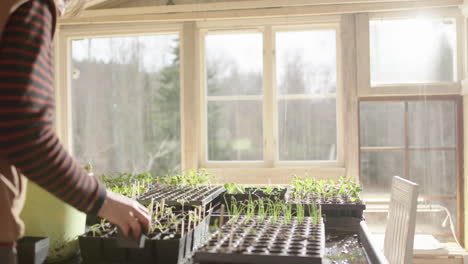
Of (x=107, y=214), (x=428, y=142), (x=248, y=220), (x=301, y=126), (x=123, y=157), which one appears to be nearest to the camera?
(x=107, y=214)

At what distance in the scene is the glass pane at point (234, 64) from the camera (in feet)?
15.6

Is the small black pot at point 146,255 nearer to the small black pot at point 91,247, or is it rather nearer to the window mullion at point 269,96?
the small black pot at point 91,247

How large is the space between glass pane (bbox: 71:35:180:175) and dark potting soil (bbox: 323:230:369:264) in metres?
3.15

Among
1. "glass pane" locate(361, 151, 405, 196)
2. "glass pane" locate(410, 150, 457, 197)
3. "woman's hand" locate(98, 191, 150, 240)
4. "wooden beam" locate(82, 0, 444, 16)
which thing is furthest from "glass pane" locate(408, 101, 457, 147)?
"woman's hand" locate(98, 191, 150, 240)

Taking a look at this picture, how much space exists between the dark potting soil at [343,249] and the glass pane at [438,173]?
2.76 metres

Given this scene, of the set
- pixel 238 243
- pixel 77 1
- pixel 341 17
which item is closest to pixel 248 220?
pixel 238 243

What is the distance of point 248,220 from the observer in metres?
1.71

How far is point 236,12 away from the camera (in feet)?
14.8

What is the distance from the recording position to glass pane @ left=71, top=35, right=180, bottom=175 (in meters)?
4.91

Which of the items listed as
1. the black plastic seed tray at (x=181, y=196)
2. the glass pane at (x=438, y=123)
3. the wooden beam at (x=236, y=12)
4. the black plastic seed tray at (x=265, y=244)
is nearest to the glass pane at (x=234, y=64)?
the wooden beam at (x=236, y=12)

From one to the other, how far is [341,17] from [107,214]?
401 centimetres

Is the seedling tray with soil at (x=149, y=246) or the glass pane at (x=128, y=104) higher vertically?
the glass pane at (x=128, y=104)

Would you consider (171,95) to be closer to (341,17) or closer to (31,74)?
(341,17)

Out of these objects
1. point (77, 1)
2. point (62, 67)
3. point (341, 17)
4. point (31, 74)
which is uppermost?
point (341, 17)
